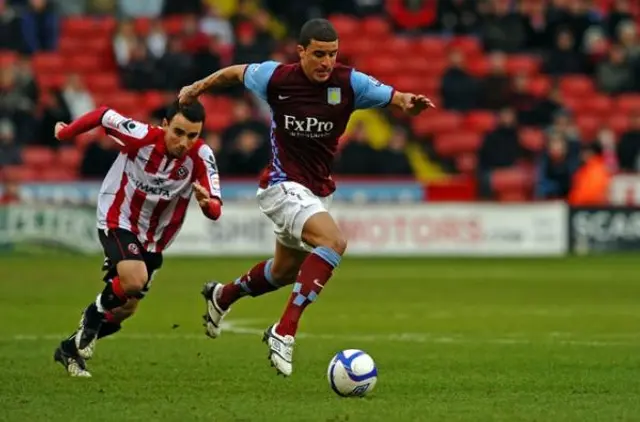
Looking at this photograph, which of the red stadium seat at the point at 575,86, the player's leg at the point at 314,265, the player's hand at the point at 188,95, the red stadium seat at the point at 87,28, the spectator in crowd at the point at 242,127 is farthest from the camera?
the red stadium seat at the point at 575,86

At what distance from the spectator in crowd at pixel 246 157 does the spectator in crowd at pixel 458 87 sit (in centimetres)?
425

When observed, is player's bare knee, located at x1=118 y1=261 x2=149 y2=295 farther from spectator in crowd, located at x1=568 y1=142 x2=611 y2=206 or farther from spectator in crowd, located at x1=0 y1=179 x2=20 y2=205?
spectator in crowd, located at x1=568 y1=142 x2=611 y2=206

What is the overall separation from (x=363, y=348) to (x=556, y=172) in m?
14.4

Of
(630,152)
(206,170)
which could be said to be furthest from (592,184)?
(206,170)

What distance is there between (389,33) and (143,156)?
2009 centimetres

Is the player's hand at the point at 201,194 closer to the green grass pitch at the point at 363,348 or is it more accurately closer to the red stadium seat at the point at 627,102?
the green grass pitch at the point at 363,348

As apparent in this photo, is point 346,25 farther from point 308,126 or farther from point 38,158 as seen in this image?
point 308,126

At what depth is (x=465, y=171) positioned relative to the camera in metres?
26.7

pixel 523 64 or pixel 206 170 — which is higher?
pixel 206 170

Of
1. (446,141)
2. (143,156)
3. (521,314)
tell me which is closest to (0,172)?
(446,141)

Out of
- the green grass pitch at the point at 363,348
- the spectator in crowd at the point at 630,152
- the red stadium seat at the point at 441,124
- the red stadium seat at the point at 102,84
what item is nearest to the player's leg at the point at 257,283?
the green grass pitch at the point at 363,348

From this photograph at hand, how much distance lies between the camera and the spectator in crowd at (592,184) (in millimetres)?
24641

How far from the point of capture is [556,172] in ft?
83.6

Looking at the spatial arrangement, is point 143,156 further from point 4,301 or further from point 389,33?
point 389,33
